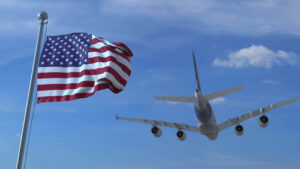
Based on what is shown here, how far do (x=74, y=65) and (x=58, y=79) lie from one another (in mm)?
1427

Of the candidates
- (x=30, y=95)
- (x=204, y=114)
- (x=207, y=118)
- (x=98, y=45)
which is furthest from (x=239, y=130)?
(x=30, y=95)

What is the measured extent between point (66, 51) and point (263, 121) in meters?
26.2

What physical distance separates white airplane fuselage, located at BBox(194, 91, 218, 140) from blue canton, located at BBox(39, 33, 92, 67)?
17.0 meters

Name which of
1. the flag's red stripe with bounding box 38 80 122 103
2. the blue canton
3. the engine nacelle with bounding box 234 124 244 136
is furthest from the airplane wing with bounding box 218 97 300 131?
the blue canton

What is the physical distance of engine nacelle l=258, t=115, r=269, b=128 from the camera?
3569 centimetres

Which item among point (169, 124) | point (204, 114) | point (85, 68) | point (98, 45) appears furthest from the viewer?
point (169, 124)

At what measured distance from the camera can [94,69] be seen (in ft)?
59.4

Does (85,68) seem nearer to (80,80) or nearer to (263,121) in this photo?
(80,80)

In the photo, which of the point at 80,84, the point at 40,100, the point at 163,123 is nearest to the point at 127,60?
the point at 80,84

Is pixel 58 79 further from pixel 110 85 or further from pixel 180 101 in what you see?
pixel 180 101

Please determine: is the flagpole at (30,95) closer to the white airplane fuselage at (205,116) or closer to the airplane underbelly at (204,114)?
the white airplane fuselage at (205,116)

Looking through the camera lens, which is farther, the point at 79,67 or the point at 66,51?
the point at 66,51

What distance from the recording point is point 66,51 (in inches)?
715

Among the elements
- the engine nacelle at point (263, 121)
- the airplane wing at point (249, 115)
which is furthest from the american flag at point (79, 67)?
the airplane wing at point (249, 115)
